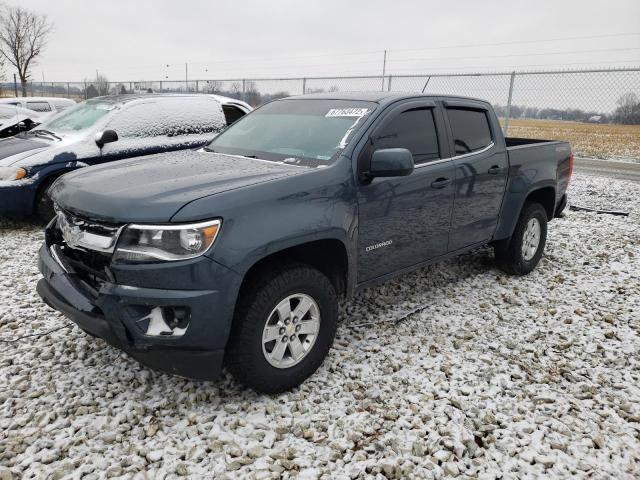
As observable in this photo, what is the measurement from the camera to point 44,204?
19.0 feet

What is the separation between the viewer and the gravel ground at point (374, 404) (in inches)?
94.0

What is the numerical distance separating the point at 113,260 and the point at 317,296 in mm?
1114

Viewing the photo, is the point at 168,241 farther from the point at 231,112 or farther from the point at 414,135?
the point at 231,112

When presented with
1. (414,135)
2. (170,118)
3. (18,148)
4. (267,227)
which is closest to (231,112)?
(170,118)

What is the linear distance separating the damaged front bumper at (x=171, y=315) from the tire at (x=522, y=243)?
10.5 ft

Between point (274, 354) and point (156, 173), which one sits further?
point (156, 173)

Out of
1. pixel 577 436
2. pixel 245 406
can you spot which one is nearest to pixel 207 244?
pixel 245 406

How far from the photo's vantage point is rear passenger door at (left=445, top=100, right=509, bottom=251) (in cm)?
390

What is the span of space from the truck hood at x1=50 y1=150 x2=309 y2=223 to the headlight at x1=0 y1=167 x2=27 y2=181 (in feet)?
9.70

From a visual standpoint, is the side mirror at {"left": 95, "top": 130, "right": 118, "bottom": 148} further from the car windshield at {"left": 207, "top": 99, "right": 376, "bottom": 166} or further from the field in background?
the field in background

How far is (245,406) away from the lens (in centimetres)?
A: 279

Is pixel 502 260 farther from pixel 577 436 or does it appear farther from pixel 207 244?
pixel 207 244

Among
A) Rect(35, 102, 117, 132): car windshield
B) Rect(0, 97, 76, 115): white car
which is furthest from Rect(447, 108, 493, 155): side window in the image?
Rect(0, 97, 76, 115): white car

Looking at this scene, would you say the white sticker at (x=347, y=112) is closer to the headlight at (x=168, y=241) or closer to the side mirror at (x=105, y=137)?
the headlight at (x=168, y=241)
